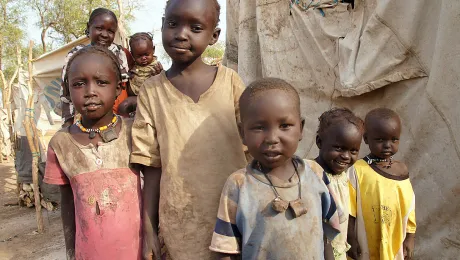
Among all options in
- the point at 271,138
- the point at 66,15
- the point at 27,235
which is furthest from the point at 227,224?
the point at 66,15

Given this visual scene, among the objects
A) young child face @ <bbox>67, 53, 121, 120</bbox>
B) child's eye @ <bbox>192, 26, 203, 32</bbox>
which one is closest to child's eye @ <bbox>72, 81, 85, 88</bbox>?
young child face @ <bbox>67, 53, 121, 120</bbox>

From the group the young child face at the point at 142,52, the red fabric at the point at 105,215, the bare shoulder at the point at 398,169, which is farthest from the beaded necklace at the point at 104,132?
the young child face at the point at 142,52

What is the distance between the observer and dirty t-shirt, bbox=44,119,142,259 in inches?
61.0

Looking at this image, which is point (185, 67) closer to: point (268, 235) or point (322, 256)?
point (268, 235)

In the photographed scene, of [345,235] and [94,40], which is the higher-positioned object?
[94,40]

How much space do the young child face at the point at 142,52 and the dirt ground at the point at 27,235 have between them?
2152 millimetres

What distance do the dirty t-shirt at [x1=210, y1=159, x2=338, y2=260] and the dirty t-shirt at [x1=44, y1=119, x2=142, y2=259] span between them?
447 mm

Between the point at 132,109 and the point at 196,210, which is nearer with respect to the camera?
the point at 196,210

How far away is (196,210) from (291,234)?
14.9 inches

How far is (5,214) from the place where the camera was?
6070 millimetres

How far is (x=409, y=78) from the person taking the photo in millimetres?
2562

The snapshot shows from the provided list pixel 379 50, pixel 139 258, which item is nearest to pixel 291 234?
pixel 139 258

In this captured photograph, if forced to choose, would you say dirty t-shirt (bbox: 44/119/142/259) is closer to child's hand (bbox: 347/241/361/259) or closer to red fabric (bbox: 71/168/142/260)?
red fabric (bbox: 71/168/142/260)

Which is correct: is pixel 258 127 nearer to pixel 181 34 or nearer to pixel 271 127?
pixel 271 127
